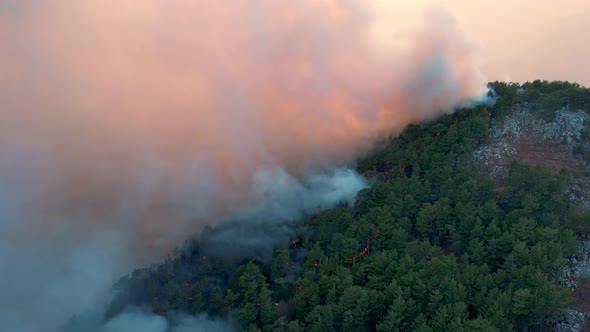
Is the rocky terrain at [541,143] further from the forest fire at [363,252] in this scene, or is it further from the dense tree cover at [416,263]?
the forest fire at [363,252]

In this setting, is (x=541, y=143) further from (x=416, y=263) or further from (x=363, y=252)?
(x=363, y=252)

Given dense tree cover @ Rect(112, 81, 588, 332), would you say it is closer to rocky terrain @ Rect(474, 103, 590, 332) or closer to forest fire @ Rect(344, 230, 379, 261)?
forest fire @ Rect(344, 230, 379, 261)

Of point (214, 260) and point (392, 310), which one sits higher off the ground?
point (214, 260)

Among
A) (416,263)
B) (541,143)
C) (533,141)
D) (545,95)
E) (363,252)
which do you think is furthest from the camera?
(545,95)

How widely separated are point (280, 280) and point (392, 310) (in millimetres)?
6829

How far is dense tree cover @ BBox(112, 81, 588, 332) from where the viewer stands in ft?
71.6

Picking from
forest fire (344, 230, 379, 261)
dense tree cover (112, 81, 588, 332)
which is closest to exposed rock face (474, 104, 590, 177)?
dense tree cover (112, 81, 588, 332)

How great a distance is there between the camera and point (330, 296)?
2391 cm

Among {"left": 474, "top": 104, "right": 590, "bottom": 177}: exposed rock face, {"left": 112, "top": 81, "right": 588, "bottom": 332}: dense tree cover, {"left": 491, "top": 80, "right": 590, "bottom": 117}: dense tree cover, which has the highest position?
{"left": 491, "top": 80, "right": 590, "bottom": 117}: dense tree cover

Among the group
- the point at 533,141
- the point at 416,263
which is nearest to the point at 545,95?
the point at 533,141

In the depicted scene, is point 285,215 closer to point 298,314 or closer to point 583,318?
point 298,314

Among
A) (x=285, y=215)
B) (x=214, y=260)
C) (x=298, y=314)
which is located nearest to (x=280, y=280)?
(x=298, y=314)

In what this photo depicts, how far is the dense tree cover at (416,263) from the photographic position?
2183 cm

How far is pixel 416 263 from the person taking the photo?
24625 mm
